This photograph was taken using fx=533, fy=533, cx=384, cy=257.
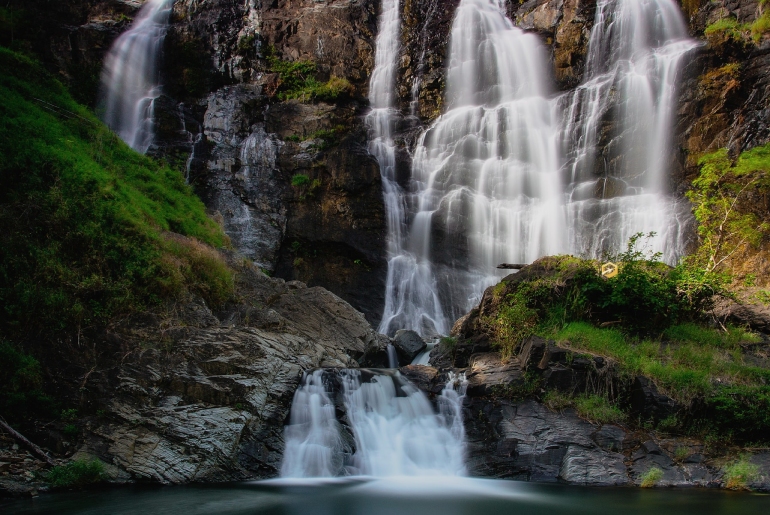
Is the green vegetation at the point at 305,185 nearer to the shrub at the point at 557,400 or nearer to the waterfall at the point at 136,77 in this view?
the waterfall at the point at 136,77

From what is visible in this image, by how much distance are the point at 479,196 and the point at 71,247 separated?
16271 mm

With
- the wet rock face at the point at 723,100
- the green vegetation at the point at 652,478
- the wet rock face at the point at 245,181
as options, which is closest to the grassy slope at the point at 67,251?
the wet rock face at the point at 245,181

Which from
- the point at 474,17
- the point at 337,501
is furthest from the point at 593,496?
the point at 474,17

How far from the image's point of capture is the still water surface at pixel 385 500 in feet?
24.8

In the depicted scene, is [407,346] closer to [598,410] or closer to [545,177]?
[598,410]

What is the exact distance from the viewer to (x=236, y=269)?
14.5 meters

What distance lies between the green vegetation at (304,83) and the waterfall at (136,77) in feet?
19.6

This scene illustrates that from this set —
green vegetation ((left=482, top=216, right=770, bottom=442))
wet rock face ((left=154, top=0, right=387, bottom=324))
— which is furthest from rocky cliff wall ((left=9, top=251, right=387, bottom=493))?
wet rock face ((left=154, top=0, right=387, bottom=324))

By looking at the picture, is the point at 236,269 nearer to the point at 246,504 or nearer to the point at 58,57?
the point at 246,504

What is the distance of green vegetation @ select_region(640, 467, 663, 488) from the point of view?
353 inches

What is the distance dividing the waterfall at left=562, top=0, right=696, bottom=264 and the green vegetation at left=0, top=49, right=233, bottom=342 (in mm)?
15146

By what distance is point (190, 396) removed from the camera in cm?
950

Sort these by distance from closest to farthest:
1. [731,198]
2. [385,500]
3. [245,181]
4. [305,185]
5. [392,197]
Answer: [385,500] < [731,198] < [392,197] < [305,185] < [245,181]

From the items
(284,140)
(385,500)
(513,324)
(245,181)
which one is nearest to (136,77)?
(284,140)
